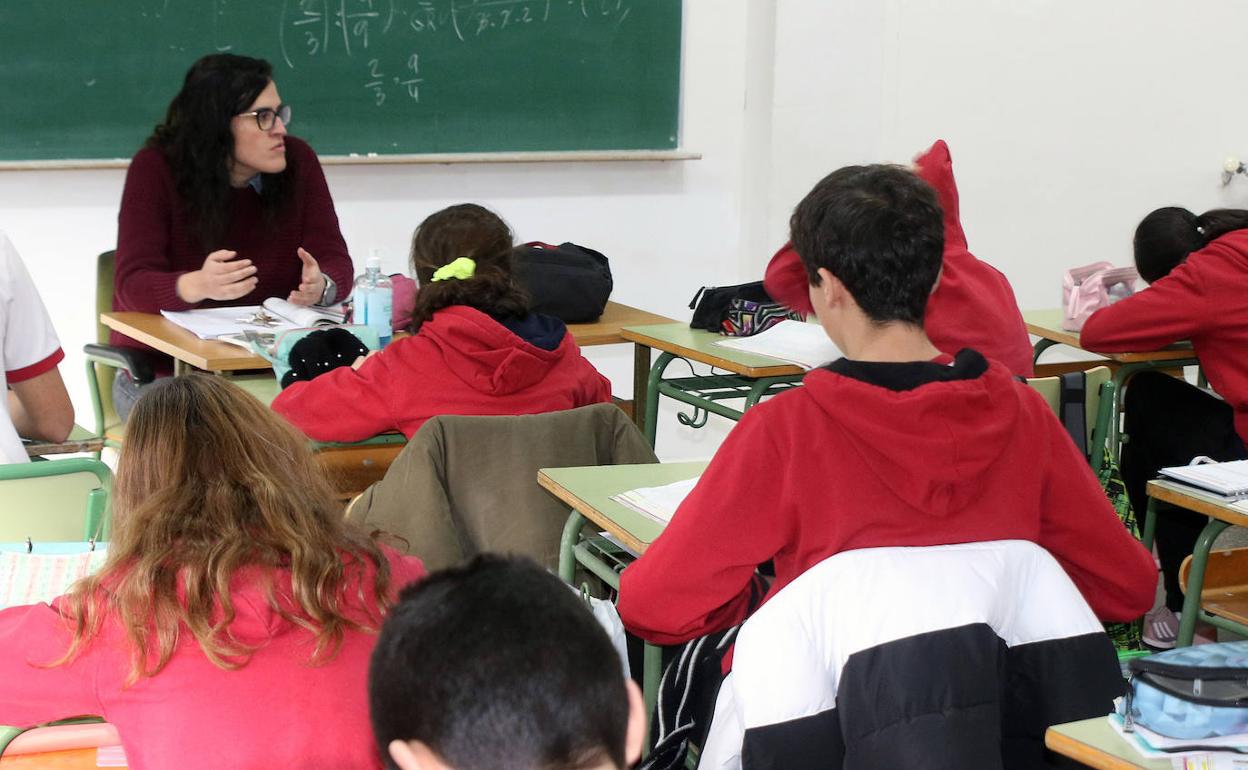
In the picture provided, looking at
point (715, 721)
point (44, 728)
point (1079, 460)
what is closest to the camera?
point (44, 728)

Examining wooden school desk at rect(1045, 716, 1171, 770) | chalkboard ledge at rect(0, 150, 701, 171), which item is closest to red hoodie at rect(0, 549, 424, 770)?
wooden school desk at rect(1045, 716, 1171, 770)

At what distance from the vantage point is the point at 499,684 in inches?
33.5

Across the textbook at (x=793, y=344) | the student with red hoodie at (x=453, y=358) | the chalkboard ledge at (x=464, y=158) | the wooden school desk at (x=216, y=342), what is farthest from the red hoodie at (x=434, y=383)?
the chalkboard ledge at (x=464, y=158)

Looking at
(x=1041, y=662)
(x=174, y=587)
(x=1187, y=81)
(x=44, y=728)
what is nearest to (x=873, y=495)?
(x=1041, y=662)

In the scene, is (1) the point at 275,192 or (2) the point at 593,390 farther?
(1) the point at 275,192

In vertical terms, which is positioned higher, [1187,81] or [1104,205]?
[1187,81]

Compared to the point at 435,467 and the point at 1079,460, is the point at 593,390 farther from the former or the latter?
the point at 1079,460

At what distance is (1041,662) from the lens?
63.4 inches

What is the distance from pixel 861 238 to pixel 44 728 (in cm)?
114

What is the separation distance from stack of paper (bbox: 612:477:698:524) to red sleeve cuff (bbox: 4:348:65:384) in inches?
52.1

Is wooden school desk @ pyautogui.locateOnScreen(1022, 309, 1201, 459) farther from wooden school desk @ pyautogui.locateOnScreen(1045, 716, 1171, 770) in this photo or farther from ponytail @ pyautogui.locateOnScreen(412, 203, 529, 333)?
wooden school desk @ pyautogui.locateOnScreen(1045, 716, 1171, 770)

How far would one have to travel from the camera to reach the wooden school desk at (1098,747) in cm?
139

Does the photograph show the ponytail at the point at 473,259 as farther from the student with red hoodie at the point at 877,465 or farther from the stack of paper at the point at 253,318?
the student with red hoodie at the point at 877,465

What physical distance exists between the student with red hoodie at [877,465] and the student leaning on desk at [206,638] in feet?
1.49
